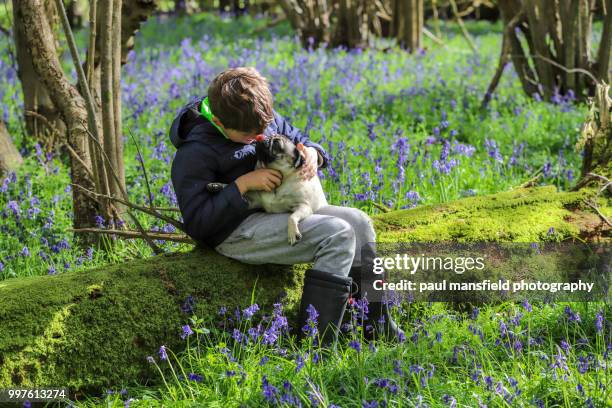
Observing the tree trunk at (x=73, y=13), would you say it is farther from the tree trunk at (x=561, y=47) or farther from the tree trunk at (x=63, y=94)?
the tree trunk at (x=561, y=47)

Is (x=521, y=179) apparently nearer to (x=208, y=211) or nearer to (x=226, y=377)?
(x=208, y=211)

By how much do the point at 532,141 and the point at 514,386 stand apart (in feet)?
15.8

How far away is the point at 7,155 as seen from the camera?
21.7ft

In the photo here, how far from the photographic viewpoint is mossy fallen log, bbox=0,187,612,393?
335 centimetres

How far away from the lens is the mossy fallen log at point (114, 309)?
132 inches

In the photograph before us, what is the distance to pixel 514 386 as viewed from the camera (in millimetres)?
3104

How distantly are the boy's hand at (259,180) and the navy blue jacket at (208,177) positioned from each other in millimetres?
A: 42

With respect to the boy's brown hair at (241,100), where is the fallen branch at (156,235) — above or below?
below

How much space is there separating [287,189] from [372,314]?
76 cm

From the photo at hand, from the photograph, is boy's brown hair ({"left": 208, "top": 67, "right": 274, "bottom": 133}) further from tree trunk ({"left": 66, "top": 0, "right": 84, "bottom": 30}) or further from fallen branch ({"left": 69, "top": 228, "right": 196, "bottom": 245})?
tree trunk ({"left": 66, "top": 0, "right": 84, "bottom": 30})

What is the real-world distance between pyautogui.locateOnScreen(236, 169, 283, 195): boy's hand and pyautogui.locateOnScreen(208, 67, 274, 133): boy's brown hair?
0.23m

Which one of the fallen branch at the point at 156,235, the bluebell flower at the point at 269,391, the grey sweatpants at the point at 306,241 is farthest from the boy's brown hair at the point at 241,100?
the bluebell flower at the point at 269,391

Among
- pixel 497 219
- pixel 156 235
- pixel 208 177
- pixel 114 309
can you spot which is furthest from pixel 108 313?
pixel 497 219

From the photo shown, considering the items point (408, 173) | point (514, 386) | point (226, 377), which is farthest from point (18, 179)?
point (514, 386)
